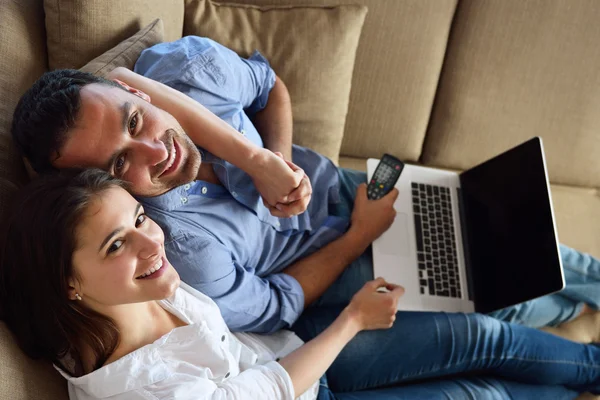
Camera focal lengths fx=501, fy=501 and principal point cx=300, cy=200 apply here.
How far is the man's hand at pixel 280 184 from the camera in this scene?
1.13m

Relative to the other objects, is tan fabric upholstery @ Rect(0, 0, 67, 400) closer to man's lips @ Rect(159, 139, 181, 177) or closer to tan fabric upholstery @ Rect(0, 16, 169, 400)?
tan fabric upholstery @ Rect(0, 16, 169, 400)

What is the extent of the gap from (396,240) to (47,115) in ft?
2.93

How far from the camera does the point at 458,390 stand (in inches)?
48.0

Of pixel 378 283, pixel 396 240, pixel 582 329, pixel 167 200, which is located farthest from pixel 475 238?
pixel 167 200

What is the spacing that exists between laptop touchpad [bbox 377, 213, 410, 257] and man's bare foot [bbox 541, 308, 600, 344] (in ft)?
1.59

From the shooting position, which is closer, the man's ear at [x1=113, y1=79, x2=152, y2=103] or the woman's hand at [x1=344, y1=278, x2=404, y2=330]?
the man's ear at [x1=113, y1=79, x2=152, y2=103]

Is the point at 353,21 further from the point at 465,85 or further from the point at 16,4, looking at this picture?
the point at 16,4

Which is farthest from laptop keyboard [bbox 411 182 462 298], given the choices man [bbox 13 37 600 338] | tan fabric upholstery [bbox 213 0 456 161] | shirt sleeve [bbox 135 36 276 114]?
shirt sleeve [bbox 135 36 276 114]

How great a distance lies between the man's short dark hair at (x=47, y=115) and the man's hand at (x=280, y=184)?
354 mm

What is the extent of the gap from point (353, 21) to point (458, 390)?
3.26 feet

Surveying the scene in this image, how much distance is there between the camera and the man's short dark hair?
91 centimetres

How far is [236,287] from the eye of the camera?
110 centimetres

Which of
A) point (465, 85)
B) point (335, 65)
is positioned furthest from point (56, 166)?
point (465, 85)

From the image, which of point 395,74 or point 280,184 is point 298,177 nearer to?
point 280,184
